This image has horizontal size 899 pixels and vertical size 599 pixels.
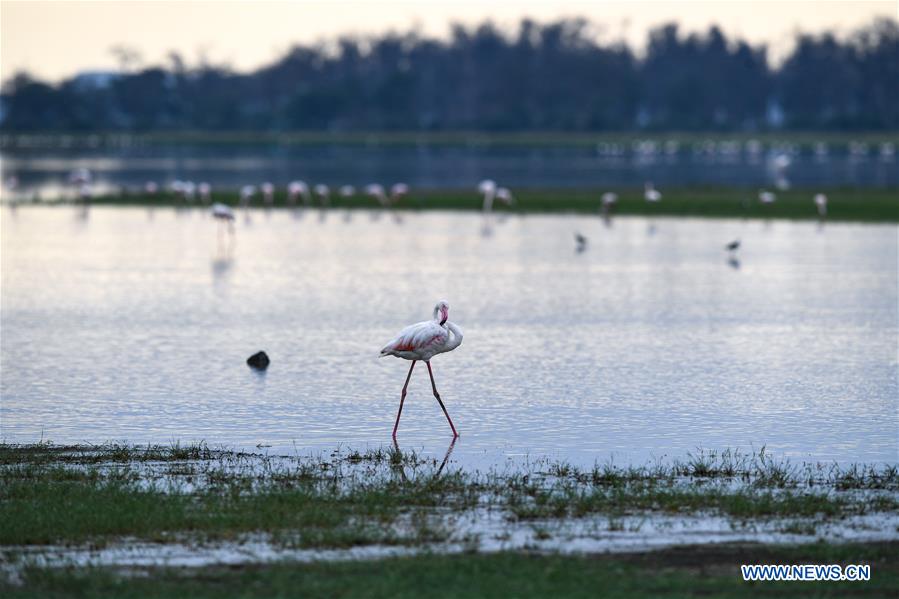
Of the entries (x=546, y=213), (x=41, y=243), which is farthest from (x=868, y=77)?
(x=41, y=243)

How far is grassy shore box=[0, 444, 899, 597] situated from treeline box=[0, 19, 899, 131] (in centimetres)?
14446

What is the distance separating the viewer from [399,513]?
31.5ft

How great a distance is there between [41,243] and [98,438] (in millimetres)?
24679

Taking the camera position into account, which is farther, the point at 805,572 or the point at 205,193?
the point at 205,193

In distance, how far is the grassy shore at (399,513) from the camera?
783 cm

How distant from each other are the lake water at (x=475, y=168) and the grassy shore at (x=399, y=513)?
4514cm

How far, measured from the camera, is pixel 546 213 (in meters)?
45.8

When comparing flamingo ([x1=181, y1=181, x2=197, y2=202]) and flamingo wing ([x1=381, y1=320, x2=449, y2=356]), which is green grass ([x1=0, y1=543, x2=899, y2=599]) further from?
flamingo ([x1=181, y1=181, x2=197, y2=202])

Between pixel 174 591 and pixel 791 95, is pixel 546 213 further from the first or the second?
pixel 791 95

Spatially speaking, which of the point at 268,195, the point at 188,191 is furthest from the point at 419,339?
the point at 188,191

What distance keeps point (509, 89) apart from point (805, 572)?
161 m

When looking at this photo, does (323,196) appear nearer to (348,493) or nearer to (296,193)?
(296,193)

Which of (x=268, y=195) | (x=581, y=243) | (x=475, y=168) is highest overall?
(x=475, y=168)

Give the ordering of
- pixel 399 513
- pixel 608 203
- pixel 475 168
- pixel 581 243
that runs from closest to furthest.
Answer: pixel 399 513, pixel 581 243, pixel 608 203, pixel 475 168
